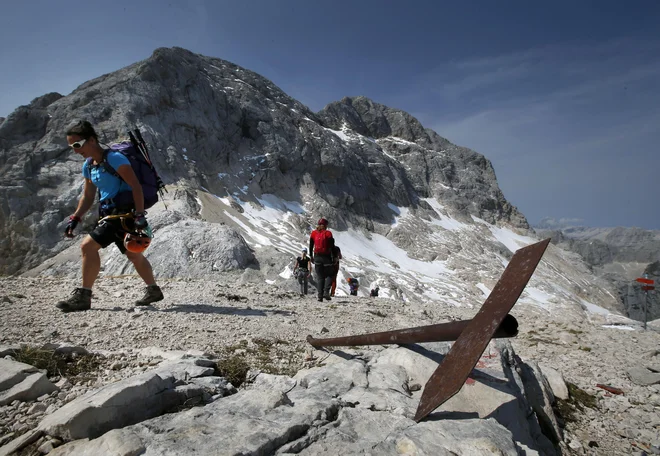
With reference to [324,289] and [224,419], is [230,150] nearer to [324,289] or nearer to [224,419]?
[324,289]

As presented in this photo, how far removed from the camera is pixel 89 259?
19.1ft

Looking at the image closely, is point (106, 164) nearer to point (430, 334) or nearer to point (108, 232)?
point (108, 232)

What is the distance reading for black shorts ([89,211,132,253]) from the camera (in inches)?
226

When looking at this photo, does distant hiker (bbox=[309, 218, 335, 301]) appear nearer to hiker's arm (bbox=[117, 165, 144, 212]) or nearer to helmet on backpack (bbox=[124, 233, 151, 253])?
helmet on backpack (bbox=[124, 233, 151, 253])

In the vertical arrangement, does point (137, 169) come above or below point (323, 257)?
above

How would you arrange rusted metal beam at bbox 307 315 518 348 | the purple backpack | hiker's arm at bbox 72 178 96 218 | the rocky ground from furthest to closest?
hiker's arm at bbox 72 178 96 218 < the purple backpack < the rocky ground < rusted metal beam at bbox 307 315 518 348

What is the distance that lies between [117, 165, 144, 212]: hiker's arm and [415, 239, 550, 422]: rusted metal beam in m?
5.17

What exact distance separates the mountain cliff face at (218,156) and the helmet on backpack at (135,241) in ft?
148

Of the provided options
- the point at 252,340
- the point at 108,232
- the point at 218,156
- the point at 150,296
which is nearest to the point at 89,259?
the point at 108,232

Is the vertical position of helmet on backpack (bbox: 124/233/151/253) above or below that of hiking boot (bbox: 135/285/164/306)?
above

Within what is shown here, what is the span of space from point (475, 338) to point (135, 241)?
536 centimetres

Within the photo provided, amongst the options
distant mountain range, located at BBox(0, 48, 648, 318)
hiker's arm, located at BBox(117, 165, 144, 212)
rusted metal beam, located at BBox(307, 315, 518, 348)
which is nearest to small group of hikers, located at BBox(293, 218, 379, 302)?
hiker's arm, located at BBox(117, 165, 144, 212)

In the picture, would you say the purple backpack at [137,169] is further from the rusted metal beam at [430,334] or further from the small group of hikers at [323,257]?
the small group of hikers at [323,257]

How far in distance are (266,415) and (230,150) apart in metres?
69.8
